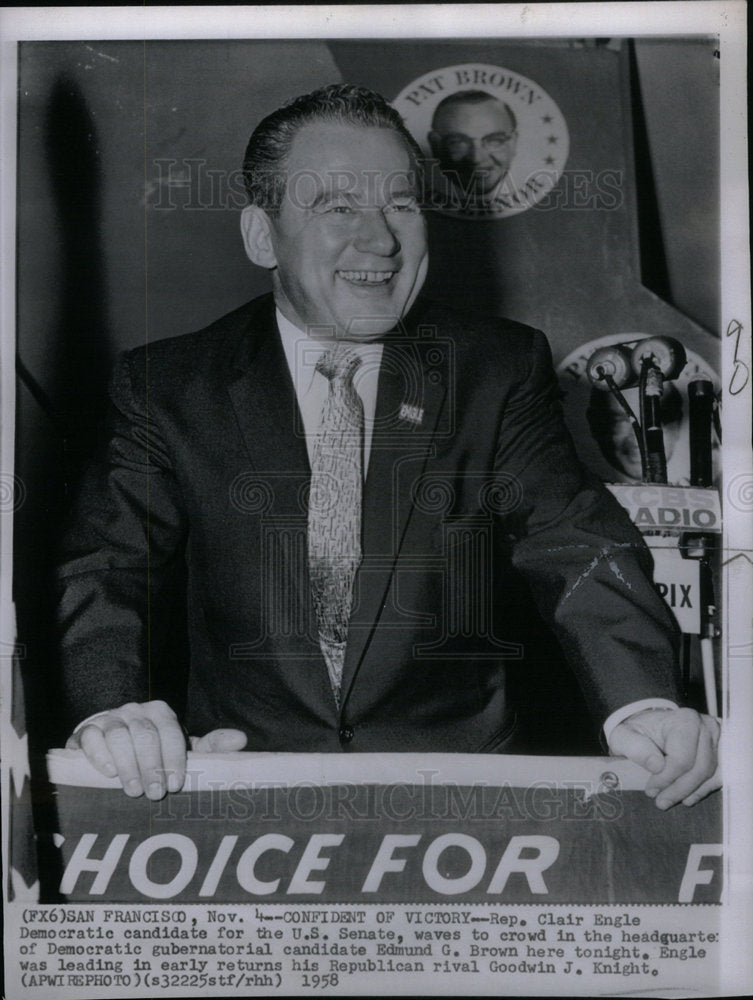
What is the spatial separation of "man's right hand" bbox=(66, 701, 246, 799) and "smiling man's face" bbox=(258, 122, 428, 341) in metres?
0.67

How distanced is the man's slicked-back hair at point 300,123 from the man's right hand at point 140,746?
33.1 inches

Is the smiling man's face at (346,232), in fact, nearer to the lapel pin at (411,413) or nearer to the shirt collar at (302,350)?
the shirt collar at (302,350)

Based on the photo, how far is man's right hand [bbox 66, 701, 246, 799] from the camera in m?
1.53

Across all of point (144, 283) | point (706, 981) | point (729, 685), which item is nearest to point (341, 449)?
point (144, 283)

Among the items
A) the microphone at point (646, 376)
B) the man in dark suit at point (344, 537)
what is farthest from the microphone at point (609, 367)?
the man in dark suit at point (344, 537)

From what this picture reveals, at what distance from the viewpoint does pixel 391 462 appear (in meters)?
1.56

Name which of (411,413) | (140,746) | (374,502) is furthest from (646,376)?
(140,746)

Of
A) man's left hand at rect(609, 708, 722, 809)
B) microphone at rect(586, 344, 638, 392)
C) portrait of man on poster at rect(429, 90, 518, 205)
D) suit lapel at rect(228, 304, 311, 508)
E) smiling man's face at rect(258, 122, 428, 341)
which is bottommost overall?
man's left hand at rect(609, 708, 722, 809)

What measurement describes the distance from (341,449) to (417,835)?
0.64 metres

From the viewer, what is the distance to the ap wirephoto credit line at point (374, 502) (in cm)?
155

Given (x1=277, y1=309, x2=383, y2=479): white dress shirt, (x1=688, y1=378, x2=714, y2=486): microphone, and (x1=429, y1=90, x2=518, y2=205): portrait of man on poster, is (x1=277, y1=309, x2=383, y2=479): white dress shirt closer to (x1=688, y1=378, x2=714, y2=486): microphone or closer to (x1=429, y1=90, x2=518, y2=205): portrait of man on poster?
(x1=429, y1=90, x2=518, y2=205): portrait of man on poster

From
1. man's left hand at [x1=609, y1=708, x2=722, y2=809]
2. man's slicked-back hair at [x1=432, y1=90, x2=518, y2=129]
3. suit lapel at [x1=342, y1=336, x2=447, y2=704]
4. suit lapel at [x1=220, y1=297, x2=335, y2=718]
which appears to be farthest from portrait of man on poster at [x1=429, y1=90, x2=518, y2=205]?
man's left hand at [x1=609, y1=708, x2=722, y2=809]

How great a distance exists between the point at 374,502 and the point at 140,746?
538 mm

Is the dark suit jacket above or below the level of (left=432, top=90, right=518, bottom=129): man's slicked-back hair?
below
